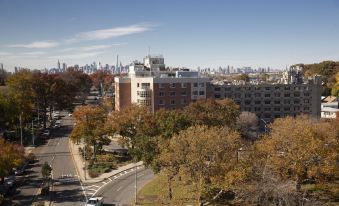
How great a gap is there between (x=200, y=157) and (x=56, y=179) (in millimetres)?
22584

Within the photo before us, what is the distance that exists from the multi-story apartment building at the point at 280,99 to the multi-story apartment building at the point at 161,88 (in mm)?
10703

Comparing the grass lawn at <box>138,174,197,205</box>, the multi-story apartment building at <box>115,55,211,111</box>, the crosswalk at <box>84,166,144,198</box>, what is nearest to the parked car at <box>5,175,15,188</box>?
the crosswalk at <box>84,166,144,198</box>

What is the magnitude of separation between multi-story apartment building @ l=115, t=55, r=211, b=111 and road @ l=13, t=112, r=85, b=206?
57.3 ft

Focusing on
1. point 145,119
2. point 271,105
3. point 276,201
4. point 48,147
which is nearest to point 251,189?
point 276,201

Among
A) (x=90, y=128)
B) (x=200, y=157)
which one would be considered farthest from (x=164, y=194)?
(x=90, y=128)

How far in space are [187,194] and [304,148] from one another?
13304 millimetres

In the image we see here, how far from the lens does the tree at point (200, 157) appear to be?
37438 millimetres

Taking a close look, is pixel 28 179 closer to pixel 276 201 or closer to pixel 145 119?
pixel 145 119

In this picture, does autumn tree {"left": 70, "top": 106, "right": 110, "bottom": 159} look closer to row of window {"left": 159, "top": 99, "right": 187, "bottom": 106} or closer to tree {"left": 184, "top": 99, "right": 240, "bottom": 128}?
tree {"left": 184, "top": 99, "right": 240, "bottom": 128}

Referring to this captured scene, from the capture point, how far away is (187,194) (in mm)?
41500

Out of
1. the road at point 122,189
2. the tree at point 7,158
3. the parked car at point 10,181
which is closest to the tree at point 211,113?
the road at point 122,189

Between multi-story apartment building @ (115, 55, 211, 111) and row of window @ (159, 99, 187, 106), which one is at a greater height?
multi-story apartment building @ (115, 55, 211, 111)

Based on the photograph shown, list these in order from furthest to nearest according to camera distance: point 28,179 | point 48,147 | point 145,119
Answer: point 48,147
point 145,119
point 28,179

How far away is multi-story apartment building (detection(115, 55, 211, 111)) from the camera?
78438 millimetres
